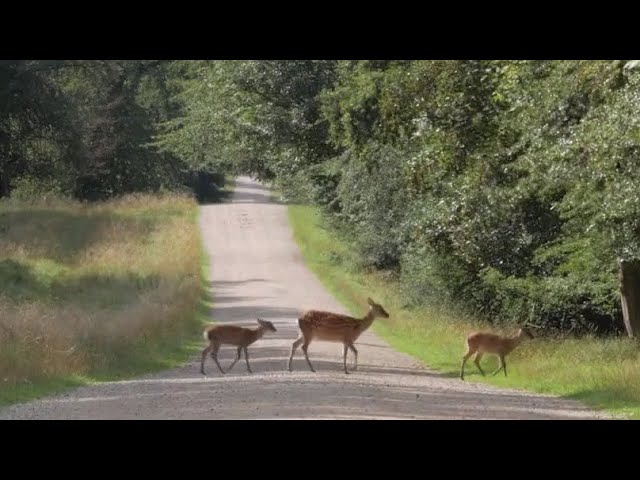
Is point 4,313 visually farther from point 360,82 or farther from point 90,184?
point 90,184

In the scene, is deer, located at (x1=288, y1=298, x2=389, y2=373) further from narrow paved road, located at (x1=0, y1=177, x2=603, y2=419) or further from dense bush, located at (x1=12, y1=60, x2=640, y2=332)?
dense bush, located at (x1=12, y1=60, x2=640, y2=332)

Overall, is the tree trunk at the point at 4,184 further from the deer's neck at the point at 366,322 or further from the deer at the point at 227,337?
the deer at the point at 227,337

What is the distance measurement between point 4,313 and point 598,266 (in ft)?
36.2

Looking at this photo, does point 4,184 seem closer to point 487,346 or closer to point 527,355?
point 527,355

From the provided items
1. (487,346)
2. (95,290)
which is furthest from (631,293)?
(95,290)

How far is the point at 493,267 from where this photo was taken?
2795cm

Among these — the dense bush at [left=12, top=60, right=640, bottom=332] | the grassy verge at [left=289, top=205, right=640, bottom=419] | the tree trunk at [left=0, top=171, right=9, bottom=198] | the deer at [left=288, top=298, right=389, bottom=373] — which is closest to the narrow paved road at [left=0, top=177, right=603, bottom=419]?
the deer at [left=288, top=298, right=389, bottom=373]

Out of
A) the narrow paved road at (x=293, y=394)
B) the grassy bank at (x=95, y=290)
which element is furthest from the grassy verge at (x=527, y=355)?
the grassy bank at (x=95, y=290)

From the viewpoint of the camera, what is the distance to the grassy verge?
1792cm

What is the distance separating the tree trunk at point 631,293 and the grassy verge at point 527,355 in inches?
15.6

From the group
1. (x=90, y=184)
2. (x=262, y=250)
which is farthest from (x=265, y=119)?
(x=90, y=184)

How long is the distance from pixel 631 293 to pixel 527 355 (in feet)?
7.92

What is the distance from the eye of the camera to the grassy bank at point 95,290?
759 inches
